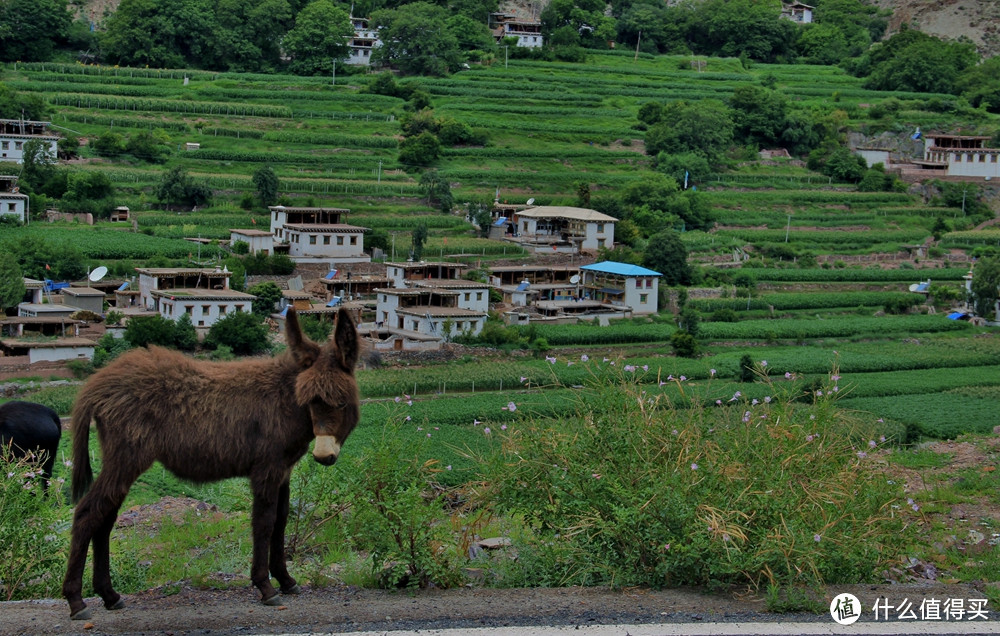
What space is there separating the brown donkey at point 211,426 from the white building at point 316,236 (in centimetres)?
2936

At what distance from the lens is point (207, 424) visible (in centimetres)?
520

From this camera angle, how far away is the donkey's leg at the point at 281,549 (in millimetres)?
5367

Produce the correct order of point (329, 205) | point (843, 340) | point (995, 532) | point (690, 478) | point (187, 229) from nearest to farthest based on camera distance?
point (690, 478) < point (995, 532) < point (843, 340) < point (187, 229) < point (329, 205)

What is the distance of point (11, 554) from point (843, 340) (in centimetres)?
2945

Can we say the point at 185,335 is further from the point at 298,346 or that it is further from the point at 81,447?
the point at 298,346

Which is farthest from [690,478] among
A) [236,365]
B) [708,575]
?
[236,365]

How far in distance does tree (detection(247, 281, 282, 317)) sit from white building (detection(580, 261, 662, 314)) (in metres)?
10.1

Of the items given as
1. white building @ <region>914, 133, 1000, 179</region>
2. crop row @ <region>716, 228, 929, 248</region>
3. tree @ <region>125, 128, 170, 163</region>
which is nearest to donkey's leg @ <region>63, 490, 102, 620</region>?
tree @ <region>125, 128, 170, 163</region>

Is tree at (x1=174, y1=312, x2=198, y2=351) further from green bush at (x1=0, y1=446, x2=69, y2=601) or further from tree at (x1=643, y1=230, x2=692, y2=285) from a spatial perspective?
green bush at (x1=0, y1=446, x2=69, y2=601)

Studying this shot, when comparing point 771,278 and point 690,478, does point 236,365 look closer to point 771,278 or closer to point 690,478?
point 690,478

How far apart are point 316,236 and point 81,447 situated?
2946 cm

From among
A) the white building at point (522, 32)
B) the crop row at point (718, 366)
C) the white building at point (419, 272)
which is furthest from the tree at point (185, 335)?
the white building at point (522, 32)

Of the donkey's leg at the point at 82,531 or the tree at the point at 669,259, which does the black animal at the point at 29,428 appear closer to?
the donkey's leg at the point at 82,531

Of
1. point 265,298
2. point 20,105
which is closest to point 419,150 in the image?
point 20,105
